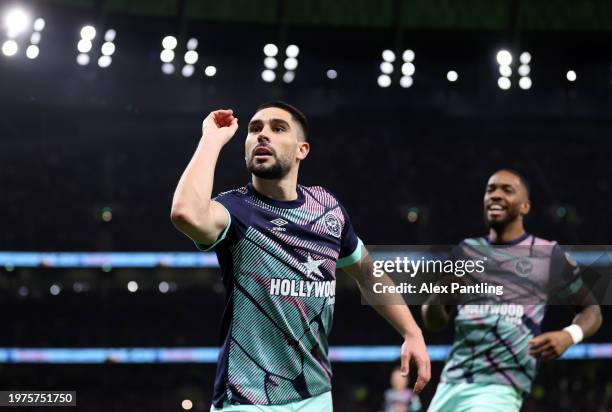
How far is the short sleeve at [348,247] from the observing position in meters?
3.69

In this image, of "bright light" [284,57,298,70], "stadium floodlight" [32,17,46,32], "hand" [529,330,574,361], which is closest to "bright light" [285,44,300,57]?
"bright light" [284,57,298,70]

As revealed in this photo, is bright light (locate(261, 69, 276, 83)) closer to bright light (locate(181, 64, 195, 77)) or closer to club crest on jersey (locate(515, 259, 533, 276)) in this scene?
bright light (locate(181, 64, 195, 77))

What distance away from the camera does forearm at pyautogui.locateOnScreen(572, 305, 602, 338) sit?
4844mm

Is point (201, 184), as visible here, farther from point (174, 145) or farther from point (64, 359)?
point (64, 359)

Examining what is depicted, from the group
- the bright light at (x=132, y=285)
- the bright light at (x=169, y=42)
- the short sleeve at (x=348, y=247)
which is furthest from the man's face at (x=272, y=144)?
the bright light at (x=132, y=285)

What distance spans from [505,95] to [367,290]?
460 inches

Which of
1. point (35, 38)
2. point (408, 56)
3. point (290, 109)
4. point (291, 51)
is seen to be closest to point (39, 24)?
point (35, 38)

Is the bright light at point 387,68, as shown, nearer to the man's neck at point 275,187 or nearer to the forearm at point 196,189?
the man's neck at point 275,187

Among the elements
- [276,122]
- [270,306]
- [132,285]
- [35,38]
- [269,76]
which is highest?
[35,38]

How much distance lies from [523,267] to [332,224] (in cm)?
197

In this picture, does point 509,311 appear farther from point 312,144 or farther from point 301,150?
point 312,144

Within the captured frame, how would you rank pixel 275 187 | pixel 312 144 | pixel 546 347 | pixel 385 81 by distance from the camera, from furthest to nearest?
1. pixel 312 144
2. pixel 385 81
3. pixel 546 347
4. pixel 275 187

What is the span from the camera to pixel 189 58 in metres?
12.5

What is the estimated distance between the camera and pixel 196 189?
113 inches
